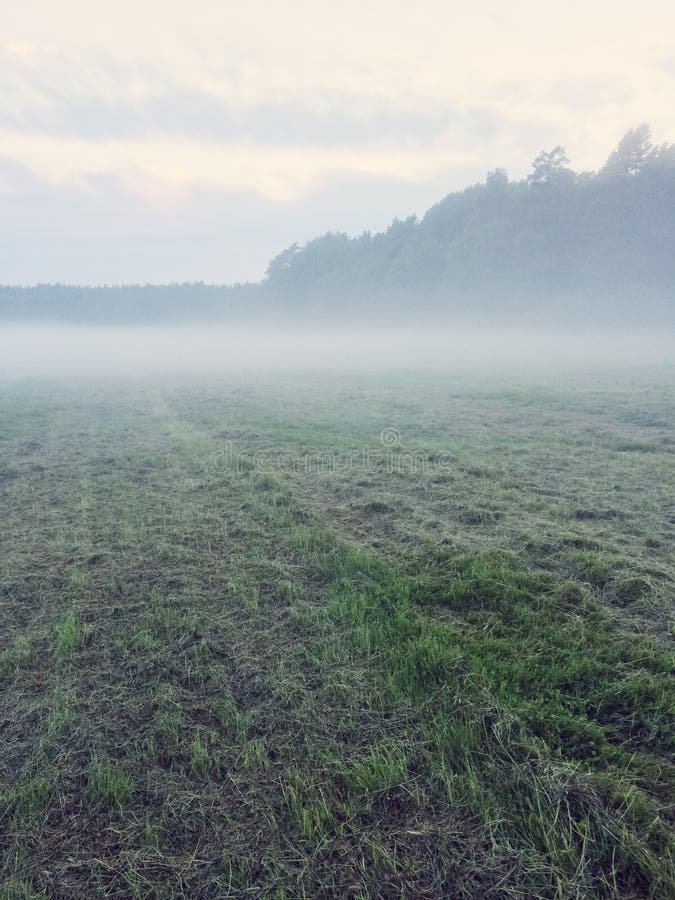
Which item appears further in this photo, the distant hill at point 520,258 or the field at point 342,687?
the distant hill at point 520,258

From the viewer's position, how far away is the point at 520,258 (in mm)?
61031

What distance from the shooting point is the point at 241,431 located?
11977mm

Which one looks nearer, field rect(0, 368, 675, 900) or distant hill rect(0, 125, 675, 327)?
field rect(0, 368, 675, 900)

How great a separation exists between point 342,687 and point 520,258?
68853mm

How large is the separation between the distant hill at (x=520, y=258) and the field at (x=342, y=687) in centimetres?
5556

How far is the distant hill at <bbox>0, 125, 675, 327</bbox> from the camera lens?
2055 inches

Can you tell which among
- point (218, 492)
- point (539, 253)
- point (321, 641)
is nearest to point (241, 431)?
point (218, 492)

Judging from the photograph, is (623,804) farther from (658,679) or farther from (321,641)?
(321,641)

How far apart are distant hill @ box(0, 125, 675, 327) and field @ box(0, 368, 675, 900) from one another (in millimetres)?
55560

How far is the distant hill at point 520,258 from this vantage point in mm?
52188

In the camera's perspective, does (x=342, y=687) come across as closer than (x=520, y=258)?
Yes

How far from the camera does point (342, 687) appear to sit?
10.3ft

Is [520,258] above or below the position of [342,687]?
above

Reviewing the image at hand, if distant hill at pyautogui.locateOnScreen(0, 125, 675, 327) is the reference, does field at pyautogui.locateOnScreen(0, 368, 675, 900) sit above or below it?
below
